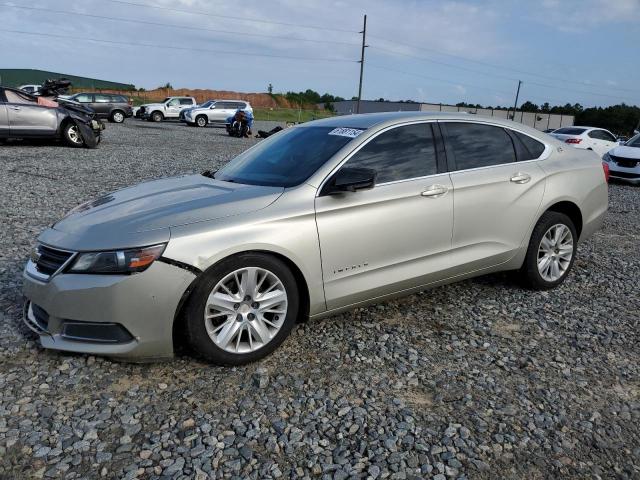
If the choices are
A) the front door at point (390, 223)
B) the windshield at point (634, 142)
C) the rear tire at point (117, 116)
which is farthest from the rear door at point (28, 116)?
the rear tire at point (117, 116)

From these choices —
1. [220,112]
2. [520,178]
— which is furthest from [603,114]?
[520,178]

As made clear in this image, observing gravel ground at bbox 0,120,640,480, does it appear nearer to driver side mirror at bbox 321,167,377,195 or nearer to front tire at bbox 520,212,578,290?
front tire at bbox 520,212,578,290

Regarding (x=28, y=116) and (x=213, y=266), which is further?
(x=28, y=116)

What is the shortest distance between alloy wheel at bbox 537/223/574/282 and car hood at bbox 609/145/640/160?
1022 cm

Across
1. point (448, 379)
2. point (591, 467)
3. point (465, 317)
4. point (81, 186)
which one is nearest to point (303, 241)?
point (448, 379)

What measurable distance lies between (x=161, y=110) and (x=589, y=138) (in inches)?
1086

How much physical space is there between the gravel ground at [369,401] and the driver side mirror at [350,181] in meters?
1.08

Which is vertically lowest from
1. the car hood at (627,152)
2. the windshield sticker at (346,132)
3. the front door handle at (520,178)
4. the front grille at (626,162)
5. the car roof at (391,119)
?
the front grille at (626,162)

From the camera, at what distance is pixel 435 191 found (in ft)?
12.9

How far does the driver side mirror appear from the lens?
11.3 feet

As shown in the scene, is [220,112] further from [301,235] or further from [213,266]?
[213,266]

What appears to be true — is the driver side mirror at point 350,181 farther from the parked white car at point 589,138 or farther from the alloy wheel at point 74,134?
the parked white car at point 589,138

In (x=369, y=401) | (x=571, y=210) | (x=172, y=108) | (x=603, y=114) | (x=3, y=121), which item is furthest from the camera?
(x=603, y=114)

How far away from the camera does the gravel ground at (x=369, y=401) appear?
8.08 ft
